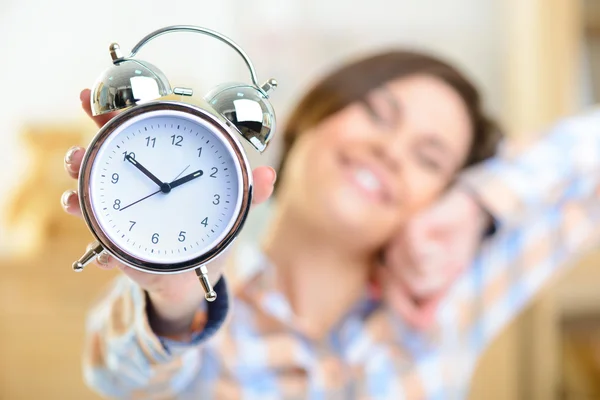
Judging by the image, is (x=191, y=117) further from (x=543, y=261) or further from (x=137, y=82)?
(x=543, y=261)

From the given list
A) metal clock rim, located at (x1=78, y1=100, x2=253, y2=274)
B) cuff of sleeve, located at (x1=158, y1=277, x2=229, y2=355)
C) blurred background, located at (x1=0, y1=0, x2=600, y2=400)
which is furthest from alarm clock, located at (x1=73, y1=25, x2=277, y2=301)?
blurred background, located at (x1=0, y1=0, x2=600, y2=400)

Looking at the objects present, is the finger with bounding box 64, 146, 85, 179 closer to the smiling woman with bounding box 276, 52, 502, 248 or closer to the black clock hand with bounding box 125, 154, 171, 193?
the black clock hand with bounding box 125, 154, 171, 193

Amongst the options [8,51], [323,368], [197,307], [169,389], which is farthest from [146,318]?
[8,51]

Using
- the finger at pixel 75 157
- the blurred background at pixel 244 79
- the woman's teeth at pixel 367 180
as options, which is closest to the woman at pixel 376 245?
the woman's teeth at pixel 367 180

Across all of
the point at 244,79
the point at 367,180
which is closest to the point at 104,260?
the point at 367,180

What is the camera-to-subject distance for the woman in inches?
41.4

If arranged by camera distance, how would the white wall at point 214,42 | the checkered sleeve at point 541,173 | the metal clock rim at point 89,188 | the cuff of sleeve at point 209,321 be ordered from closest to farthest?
the metal clock rim at point 89,188 → the cuff of sleeve at point 209,321 → the checkered sleeve at point 541,173 → the white wall at point 214,42

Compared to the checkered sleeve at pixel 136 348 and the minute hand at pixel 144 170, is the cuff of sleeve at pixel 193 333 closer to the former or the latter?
the checkered sleeve at pixel 136 348

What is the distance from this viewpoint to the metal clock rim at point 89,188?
1.63 feet

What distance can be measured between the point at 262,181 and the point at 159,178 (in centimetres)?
9

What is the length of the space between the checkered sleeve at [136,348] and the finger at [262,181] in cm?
13

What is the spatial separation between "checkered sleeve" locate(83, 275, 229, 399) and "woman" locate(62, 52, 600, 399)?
176 millimetres

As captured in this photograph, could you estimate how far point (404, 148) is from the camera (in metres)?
1.07

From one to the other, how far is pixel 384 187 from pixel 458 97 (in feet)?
0.76
